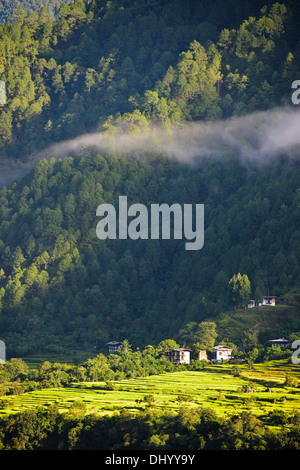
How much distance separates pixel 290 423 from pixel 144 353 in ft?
120

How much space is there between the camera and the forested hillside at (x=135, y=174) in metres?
141

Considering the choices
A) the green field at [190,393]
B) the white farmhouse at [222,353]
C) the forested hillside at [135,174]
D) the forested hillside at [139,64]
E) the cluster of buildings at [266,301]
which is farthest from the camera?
the forested hillside at [139,64]

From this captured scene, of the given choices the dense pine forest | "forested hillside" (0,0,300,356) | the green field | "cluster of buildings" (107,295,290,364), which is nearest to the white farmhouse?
"cluster of buildings" (107,295,290,364)

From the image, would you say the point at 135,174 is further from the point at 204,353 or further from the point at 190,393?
the point at 190,393

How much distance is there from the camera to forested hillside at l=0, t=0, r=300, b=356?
141 meters

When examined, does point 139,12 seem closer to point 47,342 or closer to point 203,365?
point 47,342

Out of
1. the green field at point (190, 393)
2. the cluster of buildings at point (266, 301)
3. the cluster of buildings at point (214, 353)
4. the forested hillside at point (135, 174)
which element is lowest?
the green field at point (190, 393)

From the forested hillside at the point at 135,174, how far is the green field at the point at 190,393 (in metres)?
15.0

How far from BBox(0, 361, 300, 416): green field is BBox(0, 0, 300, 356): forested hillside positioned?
49.4 ft

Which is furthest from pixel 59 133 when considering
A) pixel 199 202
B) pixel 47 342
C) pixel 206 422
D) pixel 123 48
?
pixel 206 422

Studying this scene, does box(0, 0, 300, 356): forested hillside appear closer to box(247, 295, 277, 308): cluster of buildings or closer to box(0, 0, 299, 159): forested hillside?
box(0, 0, 299, 159): forested hillside

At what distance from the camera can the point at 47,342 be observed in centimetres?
14100

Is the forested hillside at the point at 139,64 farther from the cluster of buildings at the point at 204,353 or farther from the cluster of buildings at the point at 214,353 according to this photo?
the cluster of buildings at the point at 214,353

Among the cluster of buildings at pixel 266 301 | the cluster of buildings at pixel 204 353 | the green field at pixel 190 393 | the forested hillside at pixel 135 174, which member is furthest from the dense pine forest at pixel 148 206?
the cluster of buildings at pixel 204 353
